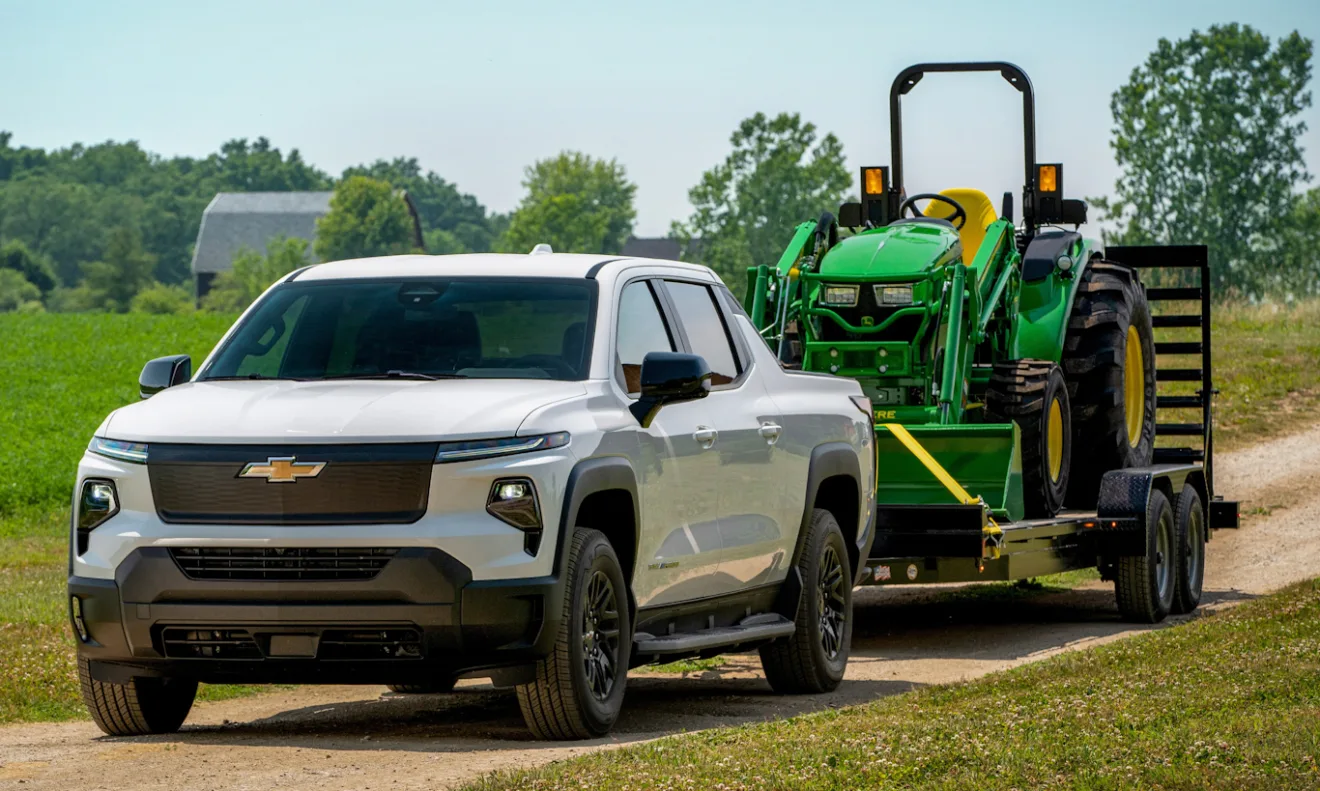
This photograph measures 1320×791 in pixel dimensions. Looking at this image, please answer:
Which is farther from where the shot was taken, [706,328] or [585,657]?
[706,328]

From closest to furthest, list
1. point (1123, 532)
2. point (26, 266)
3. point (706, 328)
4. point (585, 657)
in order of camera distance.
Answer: point (585, 657) < point (706, 328) < point (1123, 532) < point (26, 266)

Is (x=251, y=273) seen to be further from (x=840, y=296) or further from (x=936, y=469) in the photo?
(x=936, y=469)

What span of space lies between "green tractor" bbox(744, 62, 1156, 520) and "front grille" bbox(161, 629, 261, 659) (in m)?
5.76

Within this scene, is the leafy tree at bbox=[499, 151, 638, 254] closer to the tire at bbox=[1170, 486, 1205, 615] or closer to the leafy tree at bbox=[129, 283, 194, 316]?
the leafy tree at bbox=[129, 283, 194, 316]

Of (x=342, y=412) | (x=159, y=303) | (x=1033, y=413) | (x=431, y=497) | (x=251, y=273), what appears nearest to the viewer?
(x=431, y=497)

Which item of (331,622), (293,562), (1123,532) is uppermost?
(293,562)

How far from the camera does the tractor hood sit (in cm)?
1360

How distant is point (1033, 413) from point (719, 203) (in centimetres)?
9672

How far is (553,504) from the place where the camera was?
25.3ft

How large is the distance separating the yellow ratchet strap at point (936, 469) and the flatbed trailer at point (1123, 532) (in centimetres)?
1

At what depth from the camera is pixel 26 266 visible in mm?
138250

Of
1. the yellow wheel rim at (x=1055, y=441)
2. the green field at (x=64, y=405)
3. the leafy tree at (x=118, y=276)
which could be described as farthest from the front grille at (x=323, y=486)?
the leafy tree at (x=118, y=276)

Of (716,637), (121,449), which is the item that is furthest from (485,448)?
(716,637)

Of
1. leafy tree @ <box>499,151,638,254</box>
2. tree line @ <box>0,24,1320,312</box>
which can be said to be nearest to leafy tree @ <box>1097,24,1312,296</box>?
tree line @ <box>0,24,1320,312</box>
